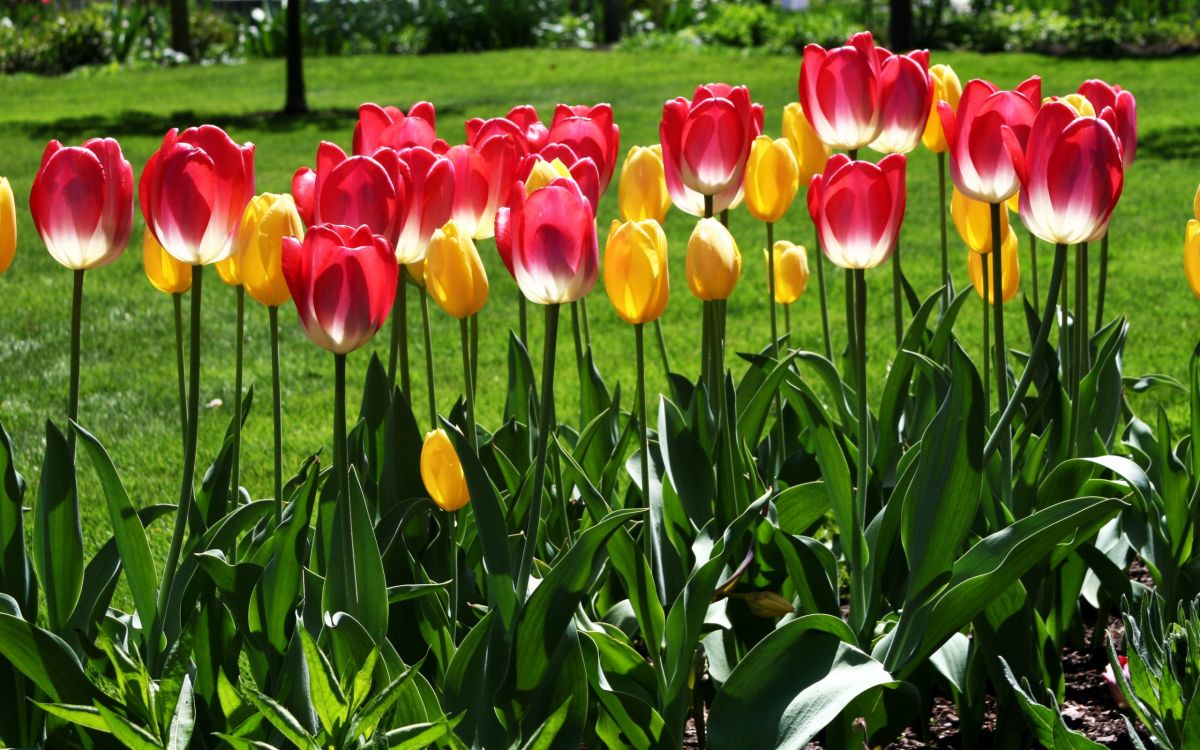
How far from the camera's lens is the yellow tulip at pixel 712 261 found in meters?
1.96

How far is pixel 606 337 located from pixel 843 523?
3.62 metres

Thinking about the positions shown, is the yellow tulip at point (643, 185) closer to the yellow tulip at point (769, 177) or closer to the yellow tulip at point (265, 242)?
the yellow tulip at point (769, 177)

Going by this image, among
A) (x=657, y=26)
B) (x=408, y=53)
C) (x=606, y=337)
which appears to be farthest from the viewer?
(x=657, y=26)

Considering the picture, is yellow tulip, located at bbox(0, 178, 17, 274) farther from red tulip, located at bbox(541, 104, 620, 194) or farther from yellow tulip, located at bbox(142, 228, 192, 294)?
red tulip, located at bbox(541, 104, 620, 194)

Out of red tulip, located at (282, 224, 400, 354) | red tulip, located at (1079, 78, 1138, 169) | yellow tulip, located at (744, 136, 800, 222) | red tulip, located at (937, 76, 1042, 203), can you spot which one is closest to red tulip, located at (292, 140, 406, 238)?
red tulip, located at (282, 224, 400, 354)

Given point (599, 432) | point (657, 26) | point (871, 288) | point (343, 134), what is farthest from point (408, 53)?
point (599, 432)

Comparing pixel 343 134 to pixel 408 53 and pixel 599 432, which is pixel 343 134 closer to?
pixel 408 53

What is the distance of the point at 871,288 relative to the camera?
645cm

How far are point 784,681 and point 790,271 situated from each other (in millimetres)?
1158

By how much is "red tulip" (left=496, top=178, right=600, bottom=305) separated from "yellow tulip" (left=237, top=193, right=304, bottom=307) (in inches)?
15.1

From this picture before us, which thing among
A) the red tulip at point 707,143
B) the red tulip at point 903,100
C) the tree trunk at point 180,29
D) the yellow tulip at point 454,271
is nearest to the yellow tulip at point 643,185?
the red tulip at point 707,143

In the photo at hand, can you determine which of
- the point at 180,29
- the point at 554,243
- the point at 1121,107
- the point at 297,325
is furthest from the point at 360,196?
the point at 180,29

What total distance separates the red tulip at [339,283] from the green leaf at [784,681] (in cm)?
68

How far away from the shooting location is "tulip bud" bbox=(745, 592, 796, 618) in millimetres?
2174
